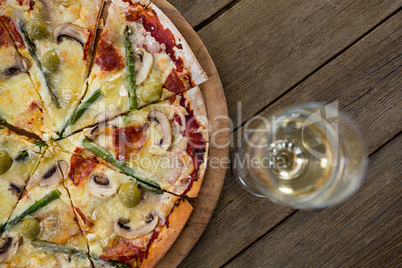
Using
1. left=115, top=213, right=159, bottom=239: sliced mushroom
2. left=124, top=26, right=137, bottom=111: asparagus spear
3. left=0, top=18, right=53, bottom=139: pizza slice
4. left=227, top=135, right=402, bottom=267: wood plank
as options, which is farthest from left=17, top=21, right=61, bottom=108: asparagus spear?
left=227, top=135, right=402, bottom=267: wood plank

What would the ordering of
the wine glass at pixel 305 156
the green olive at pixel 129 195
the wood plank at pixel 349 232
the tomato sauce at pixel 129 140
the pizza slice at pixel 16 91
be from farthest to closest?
the wood plank at pixel 349 232 → the pizza slice at pixel 16 91 → the tomato sauce at pixel 129 140 → the green olive at pixel 129 195 → the wine glass at pixel 305 156

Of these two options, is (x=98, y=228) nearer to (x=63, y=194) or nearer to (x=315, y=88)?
(x=63, y=194)

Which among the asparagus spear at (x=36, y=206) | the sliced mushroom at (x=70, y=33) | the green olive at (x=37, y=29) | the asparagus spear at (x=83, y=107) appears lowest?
the asparagus spear at (x=36, y=206)

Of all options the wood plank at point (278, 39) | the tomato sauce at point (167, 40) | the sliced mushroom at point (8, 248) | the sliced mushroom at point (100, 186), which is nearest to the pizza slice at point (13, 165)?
the sliced mushroom at point (8, 248)

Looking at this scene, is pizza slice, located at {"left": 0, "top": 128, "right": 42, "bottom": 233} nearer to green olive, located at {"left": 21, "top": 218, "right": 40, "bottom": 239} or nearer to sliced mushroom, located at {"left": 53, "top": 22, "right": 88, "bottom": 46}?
green olive, located at {"left": 21, "top": 218, "right": 40, "bottom": 239}

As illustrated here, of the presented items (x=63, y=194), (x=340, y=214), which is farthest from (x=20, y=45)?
(x=340, y=214)

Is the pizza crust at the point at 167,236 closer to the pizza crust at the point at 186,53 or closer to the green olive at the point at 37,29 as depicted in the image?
the pizza crust at the point at 186,53

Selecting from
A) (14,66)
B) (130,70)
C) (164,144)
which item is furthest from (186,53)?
(14,66)
